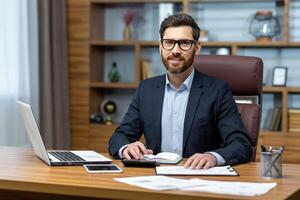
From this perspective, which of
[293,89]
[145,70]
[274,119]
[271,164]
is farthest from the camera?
[145,70]

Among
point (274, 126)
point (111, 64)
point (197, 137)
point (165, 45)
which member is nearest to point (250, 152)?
point (197, 137)

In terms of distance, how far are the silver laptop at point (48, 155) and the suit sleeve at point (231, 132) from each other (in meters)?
0.49

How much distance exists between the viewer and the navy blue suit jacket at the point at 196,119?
2748mm

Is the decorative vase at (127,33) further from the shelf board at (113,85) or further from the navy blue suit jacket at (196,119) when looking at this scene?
the navy blue suit jacket at (196,119)

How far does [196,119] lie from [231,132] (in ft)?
0.65

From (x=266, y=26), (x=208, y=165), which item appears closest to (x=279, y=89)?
(x=266, y=26)

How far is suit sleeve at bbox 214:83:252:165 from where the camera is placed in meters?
2.50

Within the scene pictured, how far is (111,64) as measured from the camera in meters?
5.38

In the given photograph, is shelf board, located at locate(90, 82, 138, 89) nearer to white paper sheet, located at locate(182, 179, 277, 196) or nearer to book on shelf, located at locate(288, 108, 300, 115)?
book on shelf, located at locate(288, 108, 300, 115)

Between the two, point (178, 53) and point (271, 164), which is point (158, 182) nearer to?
point (271, 164)

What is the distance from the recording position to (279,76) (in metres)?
4.79

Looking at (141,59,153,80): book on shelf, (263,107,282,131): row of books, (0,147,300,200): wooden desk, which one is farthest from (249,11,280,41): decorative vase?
(0,147,300,200): wooden desk

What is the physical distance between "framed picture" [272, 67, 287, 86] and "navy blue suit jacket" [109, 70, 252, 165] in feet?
6.43

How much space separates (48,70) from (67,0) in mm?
677
